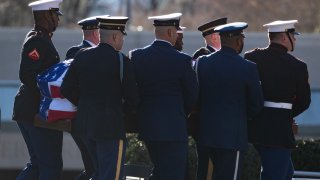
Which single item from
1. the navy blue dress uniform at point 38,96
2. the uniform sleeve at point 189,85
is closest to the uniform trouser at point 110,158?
the uniform sleeve at point 189,85

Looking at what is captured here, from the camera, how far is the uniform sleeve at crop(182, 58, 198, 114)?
734 cm

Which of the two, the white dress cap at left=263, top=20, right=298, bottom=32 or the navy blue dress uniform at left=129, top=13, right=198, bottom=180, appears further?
the white dress cap at left=263, top=20, right=298, bottom=32

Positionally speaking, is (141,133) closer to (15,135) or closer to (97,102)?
(97,102)

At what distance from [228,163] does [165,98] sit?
2.48 feet

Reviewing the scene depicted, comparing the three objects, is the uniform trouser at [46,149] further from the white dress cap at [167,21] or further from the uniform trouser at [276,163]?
the uniform trouser at [276,163]

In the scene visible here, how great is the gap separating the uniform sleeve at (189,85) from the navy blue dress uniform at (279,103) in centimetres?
65

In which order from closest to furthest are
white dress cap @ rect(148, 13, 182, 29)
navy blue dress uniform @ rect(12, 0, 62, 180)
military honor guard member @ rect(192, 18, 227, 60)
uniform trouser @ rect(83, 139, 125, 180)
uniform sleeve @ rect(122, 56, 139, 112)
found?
1. uniform sleeve @ rect(122, 56, 139, 112)
2. uniform trouser @ rect(83, 139, 125, 180)
3. white dress cap @ rect(148, 13, 182, 29)
4. navy blue dress uniform @ rect(12, 0, 62, 180)
5. military honor guard member @ rect(192, 18, 227, 60)

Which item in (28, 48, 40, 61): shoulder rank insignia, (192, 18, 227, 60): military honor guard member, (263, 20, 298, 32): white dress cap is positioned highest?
(263, 20, 298, 32): white dress cap

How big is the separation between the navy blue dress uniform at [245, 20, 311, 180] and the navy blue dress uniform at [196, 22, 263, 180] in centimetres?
19

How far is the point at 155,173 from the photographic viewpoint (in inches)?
301

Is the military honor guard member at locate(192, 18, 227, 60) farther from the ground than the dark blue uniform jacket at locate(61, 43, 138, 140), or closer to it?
farther from the ground

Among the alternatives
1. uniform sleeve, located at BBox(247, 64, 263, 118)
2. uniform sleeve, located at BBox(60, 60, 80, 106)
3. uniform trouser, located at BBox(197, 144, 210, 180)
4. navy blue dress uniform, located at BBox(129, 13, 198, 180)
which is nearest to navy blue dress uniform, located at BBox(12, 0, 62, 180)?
uniform sleeve, located at BBox(60, 60, 80, 106)

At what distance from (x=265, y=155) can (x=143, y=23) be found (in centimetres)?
4195

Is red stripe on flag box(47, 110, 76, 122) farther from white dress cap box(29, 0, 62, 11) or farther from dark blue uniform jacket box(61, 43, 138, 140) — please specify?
white dress cap box(29, 0, 62, 11)
